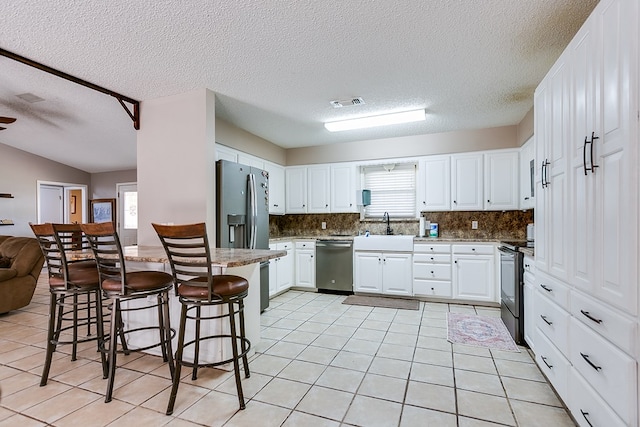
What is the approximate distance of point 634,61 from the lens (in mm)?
1239

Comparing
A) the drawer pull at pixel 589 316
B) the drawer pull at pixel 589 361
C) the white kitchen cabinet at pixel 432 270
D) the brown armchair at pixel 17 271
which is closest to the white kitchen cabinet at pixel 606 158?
the drawer pull at pixel 589 316

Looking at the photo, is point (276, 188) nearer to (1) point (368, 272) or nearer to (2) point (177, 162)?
(1) point (368, 272)


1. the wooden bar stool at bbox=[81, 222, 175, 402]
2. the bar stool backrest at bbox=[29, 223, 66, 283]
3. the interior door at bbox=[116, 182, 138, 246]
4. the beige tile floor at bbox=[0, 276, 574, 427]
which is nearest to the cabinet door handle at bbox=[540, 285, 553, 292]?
the beige tile floor at bbox=[0, 276, 574, 427]

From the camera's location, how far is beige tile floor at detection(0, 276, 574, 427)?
1.86m

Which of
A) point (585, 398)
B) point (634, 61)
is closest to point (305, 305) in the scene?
point (585, 398)

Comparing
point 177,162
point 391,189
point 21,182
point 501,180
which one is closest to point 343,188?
point 391,189

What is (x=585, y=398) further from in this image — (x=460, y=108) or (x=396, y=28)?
(x=460, y=108)

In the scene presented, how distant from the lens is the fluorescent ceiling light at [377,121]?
388cm

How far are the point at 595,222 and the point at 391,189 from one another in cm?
383

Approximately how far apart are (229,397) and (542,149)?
9.19ft

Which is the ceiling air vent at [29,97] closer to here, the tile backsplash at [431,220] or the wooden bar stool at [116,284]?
the wooden bar stool at [116,284]

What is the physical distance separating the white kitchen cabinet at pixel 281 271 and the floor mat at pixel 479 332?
7.75 feet

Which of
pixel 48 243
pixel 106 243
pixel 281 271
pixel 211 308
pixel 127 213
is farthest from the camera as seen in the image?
pixel 127 213

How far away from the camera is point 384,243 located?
4.71 meters
